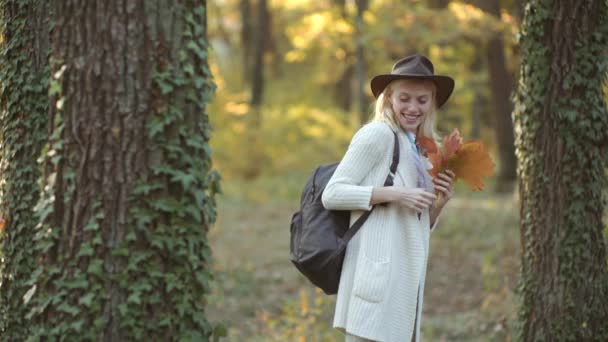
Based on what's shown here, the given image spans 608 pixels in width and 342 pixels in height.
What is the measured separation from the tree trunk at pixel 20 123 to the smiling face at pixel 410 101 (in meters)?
1.77

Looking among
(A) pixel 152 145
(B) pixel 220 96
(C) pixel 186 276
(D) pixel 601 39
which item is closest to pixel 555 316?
(D) pixel 601 39

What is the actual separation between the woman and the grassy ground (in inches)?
66.8

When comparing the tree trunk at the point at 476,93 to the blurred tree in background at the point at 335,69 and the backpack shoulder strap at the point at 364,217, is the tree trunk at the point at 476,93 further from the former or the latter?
the backpack shoulder strap at the point at 364,217

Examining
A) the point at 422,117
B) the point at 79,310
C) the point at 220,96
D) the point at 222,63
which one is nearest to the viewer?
the point at 79,310

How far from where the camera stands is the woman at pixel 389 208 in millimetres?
3705

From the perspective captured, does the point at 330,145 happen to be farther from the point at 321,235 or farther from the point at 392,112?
the point at 321,235

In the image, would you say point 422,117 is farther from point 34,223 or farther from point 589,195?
point 34,223

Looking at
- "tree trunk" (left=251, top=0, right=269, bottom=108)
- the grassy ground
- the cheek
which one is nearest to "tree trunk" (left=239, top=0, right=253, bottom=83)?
"tree trunk" (left=251, top=0, right=269, bottom=108)

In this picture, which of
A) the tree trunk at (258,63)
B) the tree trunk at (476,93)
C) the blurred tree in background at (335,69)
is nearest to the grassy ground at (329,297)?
the blurred tree in background at (335,69)

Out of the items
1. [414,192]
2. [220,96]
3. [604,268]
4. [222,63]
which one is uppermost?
[222,63]

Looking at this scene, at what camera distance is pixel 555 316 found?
500 cm

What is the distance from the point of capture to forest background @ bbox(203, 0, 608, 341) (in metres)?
8.63

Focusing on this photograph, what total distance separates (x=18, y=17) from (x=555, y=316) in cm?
365

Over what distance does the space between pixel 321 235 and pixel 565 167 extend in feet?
6.42
